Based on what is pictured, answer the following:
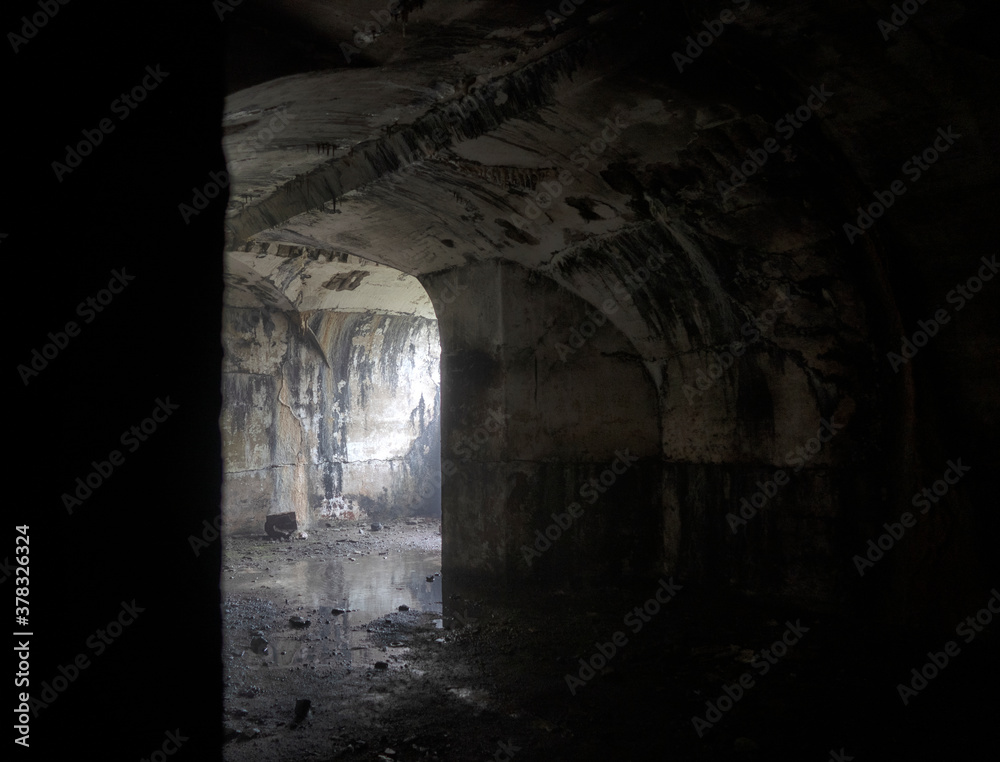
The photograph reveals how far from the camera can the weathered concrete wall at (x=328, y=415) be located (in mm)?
10922

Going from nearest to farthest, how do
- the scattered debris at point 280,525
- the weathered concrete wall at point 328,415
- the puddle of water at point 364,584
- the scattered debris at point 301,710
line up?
the scattered debris at point 301,710
the puddle of water at point 364,584
the scattered debris at point 280,525
the weathered concrete wall at point 328,415

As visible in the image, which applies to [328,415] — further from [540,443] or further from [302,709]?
[302,709]

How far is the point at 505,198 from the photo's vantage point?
5387 millimetres

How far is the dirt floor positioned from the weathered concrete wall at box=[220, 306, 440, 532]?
4.89 m

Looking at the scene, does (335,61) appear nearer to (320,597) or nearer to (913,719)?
(913,719)

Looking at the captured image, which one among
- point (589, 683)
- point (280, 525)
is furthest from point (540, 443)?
point (280, 525)

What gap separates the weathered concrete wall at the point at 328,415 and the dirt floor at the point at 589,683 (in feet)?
16.0

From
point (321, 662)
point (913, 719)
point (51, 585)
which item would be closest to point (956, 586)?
point (913, 719)

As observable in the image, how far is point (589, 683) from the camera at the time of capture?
14.1 feet

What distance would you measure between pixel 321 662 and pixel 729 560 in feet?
9.97

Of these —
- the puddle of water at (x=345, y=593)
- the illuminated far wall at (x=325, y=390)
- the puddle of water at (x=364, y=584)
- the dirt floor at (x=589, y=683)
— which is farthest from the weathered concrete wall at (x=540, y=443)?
the illuminated far wall at (x=325, y=390)

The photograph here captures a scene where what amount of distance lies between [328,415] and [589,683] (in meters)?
8.41

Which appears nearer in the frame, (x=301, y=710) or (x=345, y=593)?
(x=301, y=710)

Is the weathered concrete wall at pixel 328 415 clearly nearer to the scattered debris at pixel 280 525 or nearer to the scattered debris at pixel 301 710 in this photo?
the scattered debris at pixel 280 525
